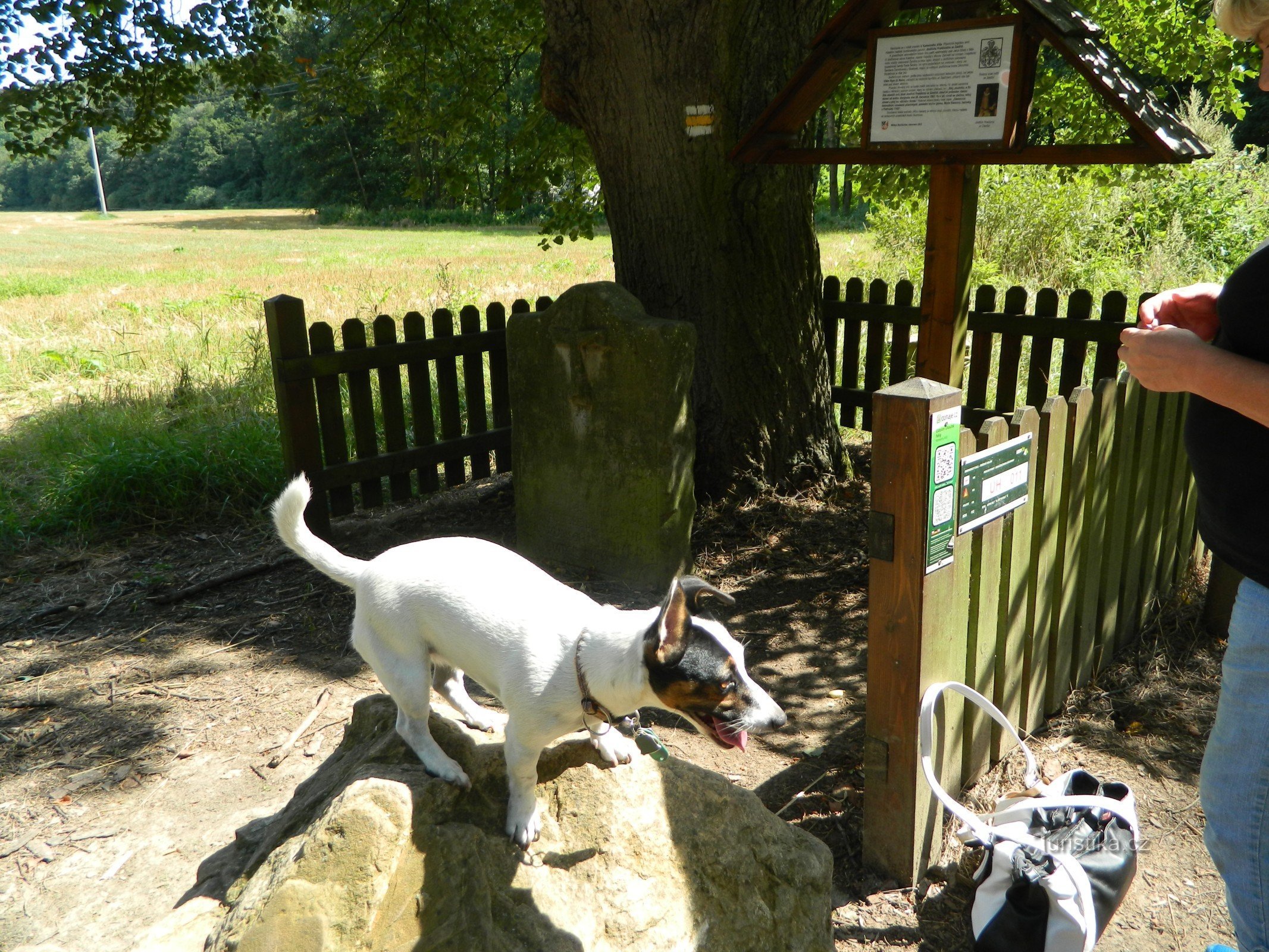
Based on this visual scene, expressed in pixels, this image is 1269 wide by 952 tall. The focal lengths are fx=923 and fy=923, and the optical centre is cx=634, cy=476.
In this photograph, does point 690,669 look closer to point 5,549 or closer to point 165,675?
point 165,675

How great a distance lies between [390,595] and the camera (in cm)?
282

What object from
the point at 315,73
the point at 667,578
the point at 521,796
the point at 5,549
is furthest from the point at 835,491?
the point at 315,73

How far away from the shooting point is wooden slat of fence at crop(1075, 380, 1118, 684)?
3723 millimetres

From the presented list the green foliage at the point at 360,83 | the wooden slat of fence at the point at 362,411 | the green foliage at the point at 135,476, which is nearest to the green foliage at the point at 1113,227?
the green foliage at the point at 360,83

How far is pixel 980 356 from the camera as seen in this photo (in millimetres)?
7012

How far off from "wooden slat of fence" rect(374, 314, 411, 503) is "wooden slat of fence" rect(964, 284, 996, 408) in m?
4.23

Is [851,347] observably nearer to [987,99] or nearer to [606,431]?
[606,431]

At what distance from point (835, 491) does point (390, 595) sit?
424 cm

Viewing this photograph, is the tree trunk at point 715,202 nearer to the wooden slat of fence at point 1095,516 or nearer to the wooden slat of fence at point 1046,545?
the wooden slat of fence at point 1095,516

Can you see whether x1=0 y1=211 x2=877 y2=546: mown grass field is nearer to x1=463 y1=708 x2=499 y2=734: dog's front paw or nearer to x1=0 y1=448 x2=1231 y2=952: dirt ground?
x1=0 y1=448 x2=1231 y2=952: dirt ground

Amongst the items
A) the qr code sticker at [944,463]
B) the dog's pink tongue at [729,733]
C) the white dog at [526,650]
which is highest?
the qr code sticker at [944,463]

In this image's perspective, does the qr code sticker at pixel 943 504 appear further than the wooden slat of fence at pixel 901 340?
No

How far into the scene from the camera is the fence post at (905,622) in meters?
2.72

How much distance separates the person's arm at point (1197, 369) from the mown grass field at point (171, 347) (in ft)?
19.2
